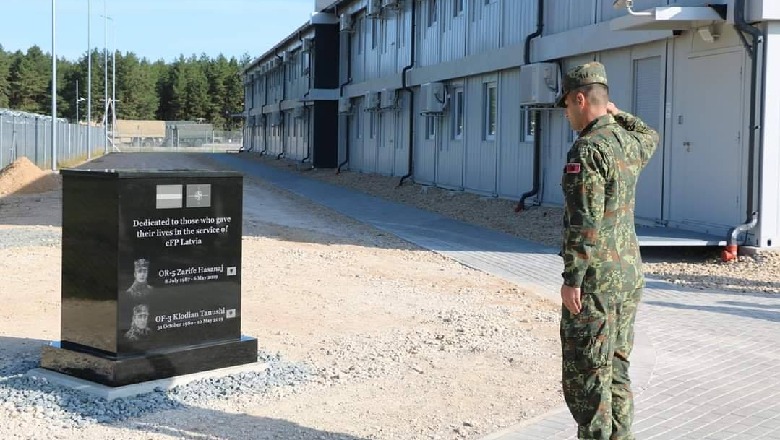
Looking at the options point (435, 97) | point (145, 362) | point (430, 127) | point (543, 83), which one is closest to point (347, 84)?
point (430, 127)

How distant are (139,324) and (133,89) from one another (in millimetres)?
123018

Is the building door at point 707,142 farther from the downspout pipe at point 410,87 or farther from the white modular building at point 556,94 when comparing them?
the downspout pipe at point 410,87

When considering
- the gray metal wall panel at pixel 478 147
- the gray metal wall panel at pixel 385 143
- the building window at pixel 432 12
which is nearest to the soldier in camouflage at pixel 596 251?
the gray metal wall panel at pixel 478 147

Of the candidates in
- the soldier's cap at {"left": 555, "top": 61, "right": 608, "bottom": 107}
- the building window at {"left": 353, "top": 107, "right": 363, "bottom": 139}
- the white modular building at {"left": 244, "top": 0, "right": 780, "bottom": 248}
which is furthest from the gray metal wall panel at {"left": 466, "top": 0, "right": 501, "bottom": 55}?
the soldier's cap at {"left": 555, "top": 61, "right": 608, "bottom": 107}

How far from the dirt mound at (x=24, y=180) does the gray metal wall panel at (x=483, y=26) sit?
12165mm

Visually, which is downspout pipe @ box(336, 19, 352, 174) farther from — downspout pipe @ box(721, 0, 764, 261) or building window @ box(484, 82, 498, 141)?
downspout pipe @ box(721, 0, 764, 261)

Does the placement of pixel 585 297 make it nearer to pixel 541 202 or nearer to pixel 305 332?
pixel 305 332

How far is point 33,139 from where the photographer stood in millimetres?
38875

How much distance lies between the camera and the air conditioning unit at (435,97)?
2614cm

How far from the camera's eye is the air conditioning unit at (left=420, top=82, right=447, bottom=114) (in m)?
26.1

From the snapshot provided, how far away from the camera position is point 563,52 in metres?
18.6

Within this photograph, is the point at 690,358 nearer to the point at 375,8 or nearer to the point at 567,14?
the point at 567,14

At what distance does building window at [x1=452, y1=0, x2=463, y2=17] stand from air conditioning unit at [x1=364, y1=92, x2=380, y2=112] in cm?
744

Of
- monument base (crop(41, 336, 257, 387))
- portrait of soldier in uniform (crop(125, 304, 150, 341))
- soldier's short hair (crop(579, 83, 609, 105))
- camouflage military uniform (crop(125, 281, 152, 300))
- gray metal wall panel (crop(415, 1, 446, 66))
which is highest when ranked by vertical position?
gray metal wall panel (crop(415, 1, 446, 66))
